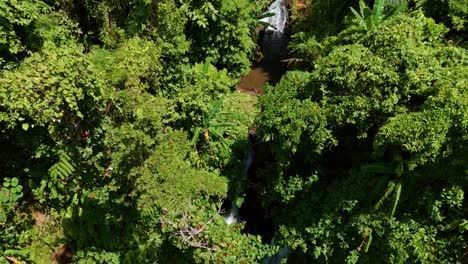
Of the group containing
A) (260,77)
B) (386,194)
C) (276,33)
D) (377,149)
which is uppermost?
(276,33)

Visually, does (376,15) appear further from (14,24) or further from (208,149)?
(14,24)

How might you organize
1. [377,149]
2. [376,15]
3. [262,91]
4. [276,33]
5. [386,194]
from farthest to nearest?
[276,33] < [262,91] < [376,15] < [386,194] < [377,149]

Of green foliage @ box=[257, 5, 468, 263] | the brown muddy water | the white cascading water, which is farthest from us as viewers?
the white cascading water

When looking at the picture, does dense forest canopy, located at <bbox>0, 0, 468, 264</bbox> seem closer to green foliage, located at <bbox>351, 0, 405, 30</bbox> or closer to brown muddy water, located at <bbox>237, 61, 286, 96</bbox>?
green foliage, located at <bbox>351, 0, 405, 30</bbox>

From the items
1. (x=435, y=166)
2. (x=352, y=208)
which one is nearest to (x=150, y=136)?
(x=352, y=208)

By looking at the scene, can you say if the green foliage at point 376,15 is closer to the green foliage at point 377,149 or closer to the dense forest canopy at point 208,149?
the dense forest canopy at point 208,149

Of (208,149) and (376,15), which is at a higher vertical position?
(376,15)

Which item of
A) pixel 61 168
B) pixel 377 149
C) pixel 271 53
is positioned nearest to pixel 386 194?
pixel 377 149

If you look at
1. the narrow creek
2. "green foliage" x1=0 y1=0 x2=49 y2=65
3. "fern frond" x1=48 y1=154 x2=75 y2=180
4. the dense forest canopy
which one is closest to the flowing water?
the narrow creek
